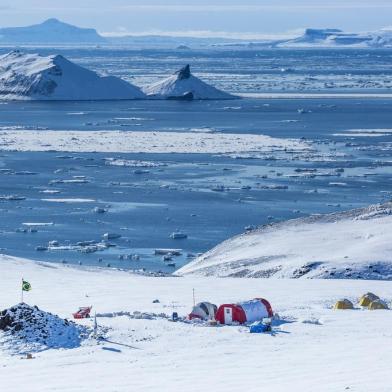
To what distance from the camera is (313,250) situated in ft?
108

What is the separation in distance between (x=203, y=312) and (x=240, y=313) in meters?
0.72

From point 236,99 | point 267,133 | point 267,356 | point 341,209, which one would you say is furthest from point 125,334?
point 236,99

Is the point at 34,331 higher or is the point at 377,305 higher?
the point at 34,331

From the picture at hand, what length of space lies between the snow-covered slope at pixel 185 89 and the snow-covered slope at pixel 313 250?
66258mm

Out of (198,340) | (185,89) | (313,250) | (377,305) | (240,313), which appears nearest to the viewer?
(198,340)

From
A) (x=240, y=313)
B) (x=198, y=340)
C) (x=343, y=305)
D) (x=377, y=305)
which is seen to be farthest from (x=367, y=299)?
(x=198, y=340)

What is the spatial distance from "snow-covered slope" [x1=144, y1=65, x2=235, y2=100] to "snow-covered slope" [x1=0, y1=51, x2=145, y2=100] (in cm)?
208

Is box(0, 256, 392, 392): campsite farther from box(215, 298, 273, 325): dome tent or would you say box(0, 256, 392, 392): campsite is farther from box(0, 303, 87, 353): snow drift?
box(215, 298, 273, 325): dome tent

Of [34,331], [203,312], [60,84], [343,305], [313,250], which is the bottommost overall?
[60,84]

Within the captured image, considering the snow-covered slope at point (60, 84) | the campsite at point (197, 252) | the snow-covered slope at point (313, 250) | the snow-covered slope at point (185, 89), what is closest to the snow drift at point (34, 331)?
the campsite at point (197, 252)

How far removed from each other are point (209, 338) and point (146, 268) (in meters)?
12.4

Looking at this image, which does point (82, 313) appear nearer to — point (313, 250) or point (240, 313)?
point (240, 313)

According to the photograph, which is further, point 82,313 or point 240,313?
point 82,313

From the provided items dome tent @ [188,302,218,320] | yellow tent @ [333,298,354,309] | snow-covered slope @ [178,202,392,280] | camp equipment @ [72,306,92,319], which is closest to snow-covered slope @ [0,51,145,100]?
snow-covered slope @ [178,202,392,280]
